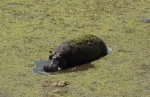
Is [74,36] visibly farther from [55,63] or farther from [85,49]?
[55,63]

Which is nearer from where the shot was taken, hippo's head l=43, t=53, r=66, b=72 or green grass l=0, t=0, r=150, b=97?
green grass l=0, t=0, r=150, b=97

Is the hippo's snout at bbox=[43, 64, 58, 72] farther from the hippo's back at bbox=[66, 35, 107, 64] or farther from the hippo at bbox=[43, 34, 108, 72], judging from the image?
the hippo's back at bbox=[66, 35, 107, 64]

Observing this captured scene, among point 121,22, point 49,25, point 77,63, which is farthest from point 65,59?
point 121,22

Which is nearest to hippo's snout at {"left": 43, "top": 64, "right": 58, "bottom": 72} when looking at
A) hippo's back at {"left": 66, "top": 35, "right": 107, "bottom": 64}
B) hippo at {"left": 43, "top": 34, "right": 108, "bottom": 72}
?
hippo at {"left": 43, "top": 34, "right": 108, "bottom": 72}

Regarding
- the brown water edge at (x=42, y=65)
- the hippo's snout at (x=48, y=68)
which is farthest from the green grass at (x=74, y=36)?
the hippo's snout at (x=48, y=68)

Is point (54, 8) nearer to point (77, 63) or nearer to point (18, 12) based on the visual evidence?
point (18, 12)

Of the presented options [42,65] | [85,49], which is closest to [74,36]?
[85,49]

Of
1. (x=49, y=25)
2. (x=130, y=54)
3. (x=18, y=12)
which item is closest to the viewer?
(x=130, y=54)
